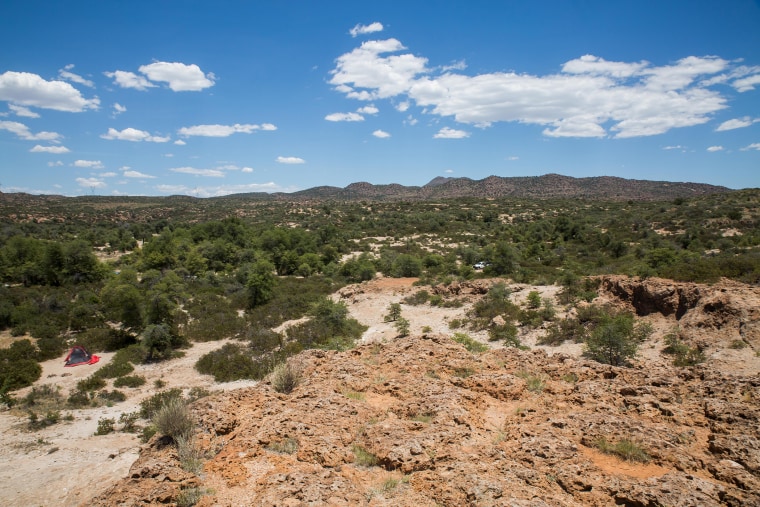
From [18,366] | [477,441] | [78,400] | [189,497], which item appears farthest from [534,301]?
[18,366]

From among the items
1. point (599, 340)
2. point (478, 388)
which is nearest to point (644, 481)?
point (478, 388)

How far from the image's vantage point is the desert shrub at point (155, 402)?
11187 millimetres

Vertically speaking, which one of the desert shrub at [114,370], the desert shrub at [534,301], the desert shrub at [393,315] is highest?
the desert shrub at [534,301]

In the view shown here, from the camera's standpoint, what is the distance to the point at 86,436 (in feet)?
33.8

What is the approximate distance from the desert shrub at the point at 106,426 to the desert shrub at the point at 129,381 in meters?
2.79

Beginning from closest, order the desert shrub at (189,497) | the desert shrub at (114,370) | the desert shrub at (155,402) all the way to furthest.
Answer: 1. the desert shrub at (189,497)
2. the desert shrub at (155,402)
3. the desert shrub at (114,370)

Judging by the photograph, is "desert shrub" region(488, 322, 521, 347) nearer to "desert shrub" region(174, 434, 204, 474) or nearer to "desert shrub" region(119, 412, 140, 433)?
"desert shrub" region(174, 434, 204, 474)

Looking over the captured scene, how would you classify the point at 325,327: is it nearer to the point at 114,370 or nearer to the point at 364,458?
the point at 114,370

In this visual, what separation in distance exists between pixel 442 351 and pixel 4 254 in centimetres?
3362

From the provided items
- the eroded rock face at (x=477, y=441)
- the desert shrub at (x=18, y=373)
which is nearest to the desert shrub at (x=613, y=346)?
the eroded rock face at (x=477, y=441)

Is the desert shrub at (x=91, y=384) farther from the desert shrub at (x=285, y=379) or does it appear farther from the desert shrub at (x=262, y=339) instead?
the desert shrub at (x=285, y=379)

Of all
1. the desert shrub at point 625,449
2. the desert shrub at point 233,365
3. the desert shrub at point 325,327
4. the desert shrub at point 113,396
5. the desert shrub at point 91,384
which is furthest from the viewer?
the desert shrub at point 325,327

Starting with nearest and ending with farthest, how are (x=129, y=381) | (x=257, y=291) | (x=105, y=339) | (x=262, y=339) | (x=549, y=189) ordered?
(x=129, y=381)
(x=262, y=339)
(x=105, y=339)
(x=257, y=291)
(x=549, y=189)

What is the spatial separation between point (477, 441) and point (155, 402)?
33.1 feet
